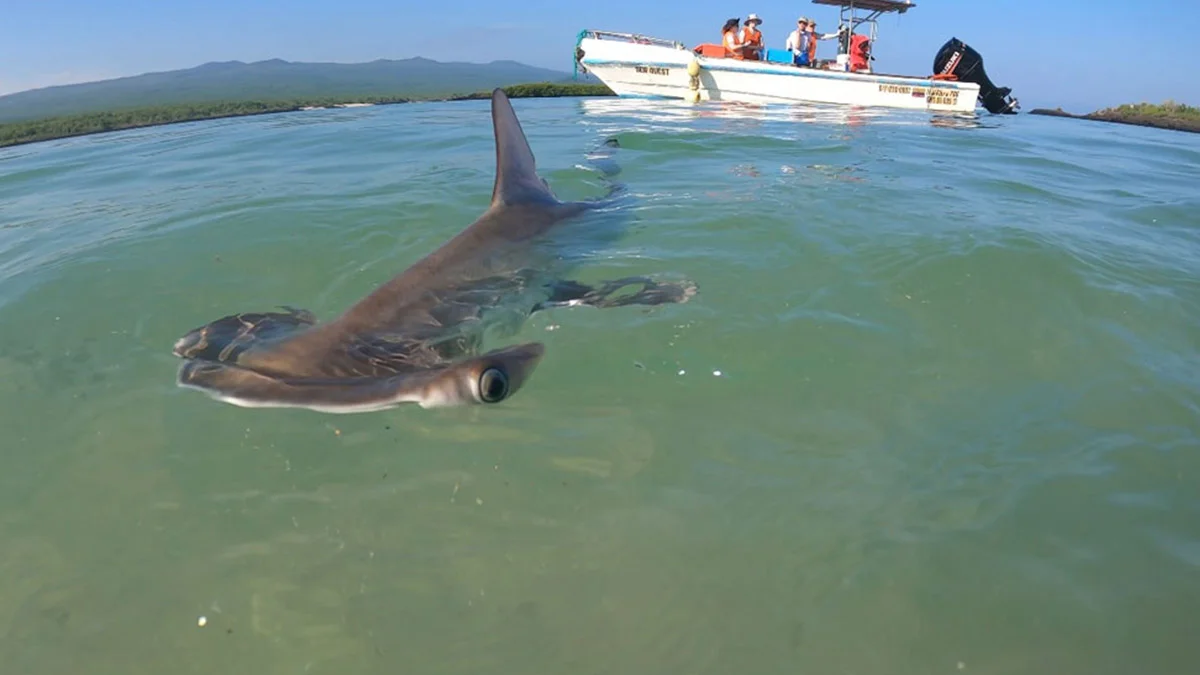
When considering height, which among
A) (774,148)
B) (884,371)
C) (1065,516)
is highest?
(774,148)

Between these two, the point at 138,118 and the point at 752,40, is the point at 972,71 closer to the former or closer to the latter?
the point at 752,40

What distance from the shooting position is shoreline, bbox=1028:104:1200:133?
858 inches

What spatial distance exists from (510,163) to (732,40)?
2184cm

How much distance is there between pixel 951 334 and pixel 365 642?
3.84 m

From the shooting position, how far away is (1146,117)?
2372cm

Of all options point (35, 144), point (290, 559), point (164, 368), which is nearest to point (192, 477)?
point (290, 559)

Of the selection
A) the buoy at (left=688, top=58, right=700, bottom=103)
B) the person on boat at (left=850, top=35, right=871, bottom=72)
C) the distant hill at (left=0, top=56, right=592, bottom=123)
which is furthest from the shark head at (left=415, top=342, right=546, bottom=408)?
the distant hill at (left=0, top=56, right=592, bottom=123)

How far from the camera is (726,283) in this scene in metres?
5.16

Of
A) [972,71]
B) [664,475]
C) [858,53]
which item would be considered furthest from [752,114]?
[664,475]

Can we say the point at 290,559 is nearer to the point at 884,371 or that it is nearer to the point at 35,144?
the point at 884,371

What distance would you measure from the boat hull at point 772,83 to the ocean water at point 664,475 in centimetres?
1891

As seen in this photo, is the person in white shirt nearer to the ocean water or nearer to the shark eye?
the ocean water

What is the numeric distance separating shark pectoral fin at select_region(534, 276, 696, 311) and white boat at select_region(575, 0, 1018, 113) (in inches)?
803

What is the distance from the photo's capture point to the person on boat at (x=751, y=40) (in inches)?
965
